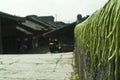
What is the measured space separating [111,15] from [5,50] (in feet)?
113

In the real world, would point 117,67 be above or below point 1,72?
above

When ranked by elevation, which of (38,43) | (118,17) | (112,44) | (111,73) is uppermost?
(118,17)

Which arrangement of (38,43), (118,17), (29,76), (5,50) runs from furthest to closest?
(38,43), (5,50), (29,76), (118,17)

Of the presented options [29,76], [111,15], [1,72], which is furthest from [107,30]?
[1,72]

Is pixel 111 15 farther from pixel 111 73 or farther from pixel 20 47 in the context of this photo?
pixel 20 47

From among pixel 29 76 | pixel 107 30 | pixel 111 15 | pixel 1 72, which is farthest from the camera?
pixel 1 72

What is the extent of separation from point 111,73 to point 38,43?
55.5 metres

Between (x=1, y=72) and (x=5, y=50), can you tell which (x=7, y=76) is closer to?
(x=1, y=72)

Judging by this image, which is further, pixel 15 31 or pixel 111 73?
pixel 15 31

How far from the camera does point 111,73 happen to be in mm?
2449

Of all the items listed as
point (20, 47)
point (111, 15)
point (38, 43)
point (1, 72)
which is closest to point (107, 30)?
point (111, 15)

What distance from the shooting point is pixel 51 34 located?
3794cm

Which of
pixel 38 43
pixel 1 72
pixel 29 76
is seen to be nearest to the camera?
pixel 29 76

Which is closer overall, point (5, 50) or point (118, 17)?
point (118, 17)
